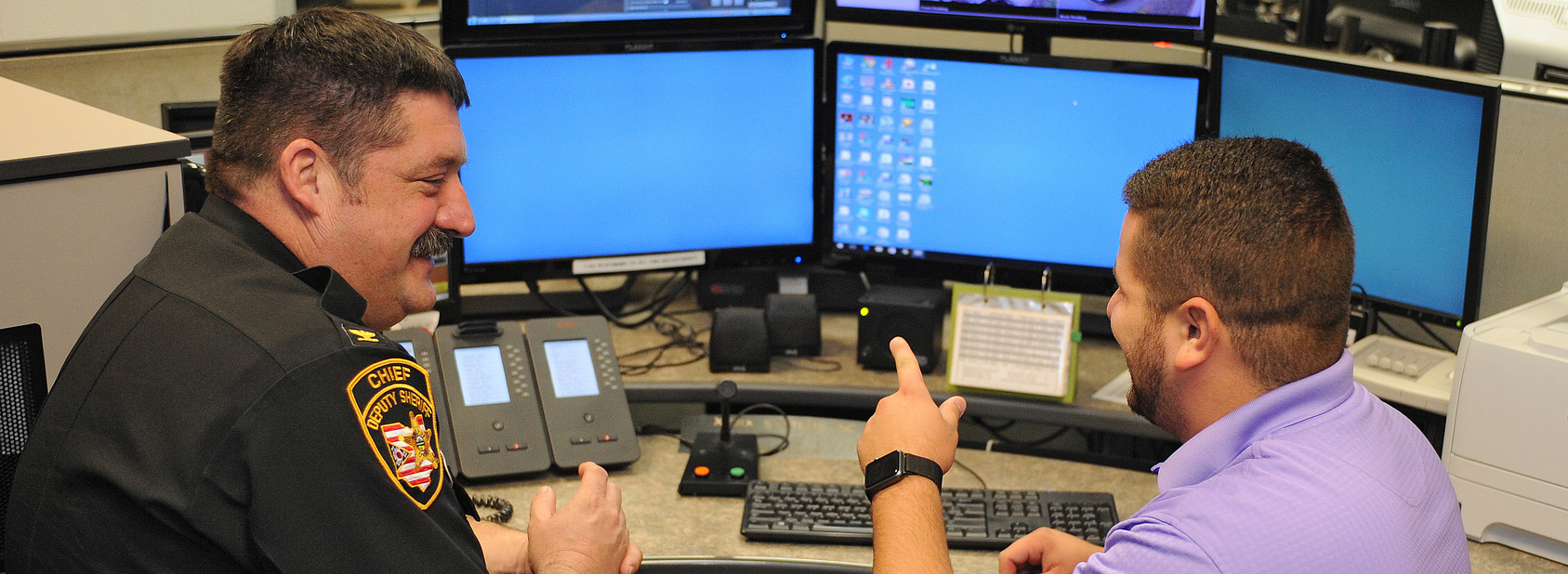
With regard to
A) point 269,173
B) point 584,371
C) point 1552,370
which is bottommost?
point 584,371

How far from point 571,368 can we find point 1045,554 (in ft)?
2.69

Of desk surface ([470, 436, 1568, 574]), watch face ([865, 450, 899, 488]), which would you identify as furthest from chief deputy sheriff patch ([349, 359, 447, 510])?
desk surface ([470, 436, 1568, 574])

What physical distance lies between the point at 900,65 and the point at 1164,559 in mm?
1242

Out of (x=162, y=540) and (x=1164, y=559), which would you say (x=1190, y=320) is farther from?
(x=162, y=540)

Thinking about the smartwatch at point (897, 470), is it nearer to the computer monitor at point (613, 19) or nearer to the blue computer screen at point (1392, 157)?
the blue computer screen at point (1392, 157)

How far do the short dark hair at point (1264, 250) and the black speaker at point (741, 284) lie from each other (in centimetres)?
126

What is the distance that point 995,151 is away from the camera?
6.74ft

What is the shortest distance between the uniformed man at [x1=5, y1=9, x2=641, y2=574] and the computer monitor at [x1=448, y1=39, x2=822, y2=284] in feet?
2.69

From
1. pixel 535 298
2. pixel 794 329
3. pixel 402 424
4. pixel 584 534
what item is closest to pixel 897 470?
pixel 584 534

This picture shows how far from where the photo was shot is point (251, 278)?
106 cm

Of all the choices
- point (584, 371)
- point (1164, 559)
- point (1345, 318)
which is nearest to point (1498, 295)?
point (1345, 318)

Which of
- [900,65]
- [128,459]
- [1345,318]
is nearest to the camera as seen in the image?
[128,459]

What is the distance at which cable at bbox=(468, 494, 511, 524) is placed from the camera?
5.49ft

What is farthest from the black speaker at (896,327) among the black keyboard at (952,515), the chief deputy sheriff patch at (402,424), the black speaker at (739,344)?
the chief deputy sheriff patch at (402,424)
